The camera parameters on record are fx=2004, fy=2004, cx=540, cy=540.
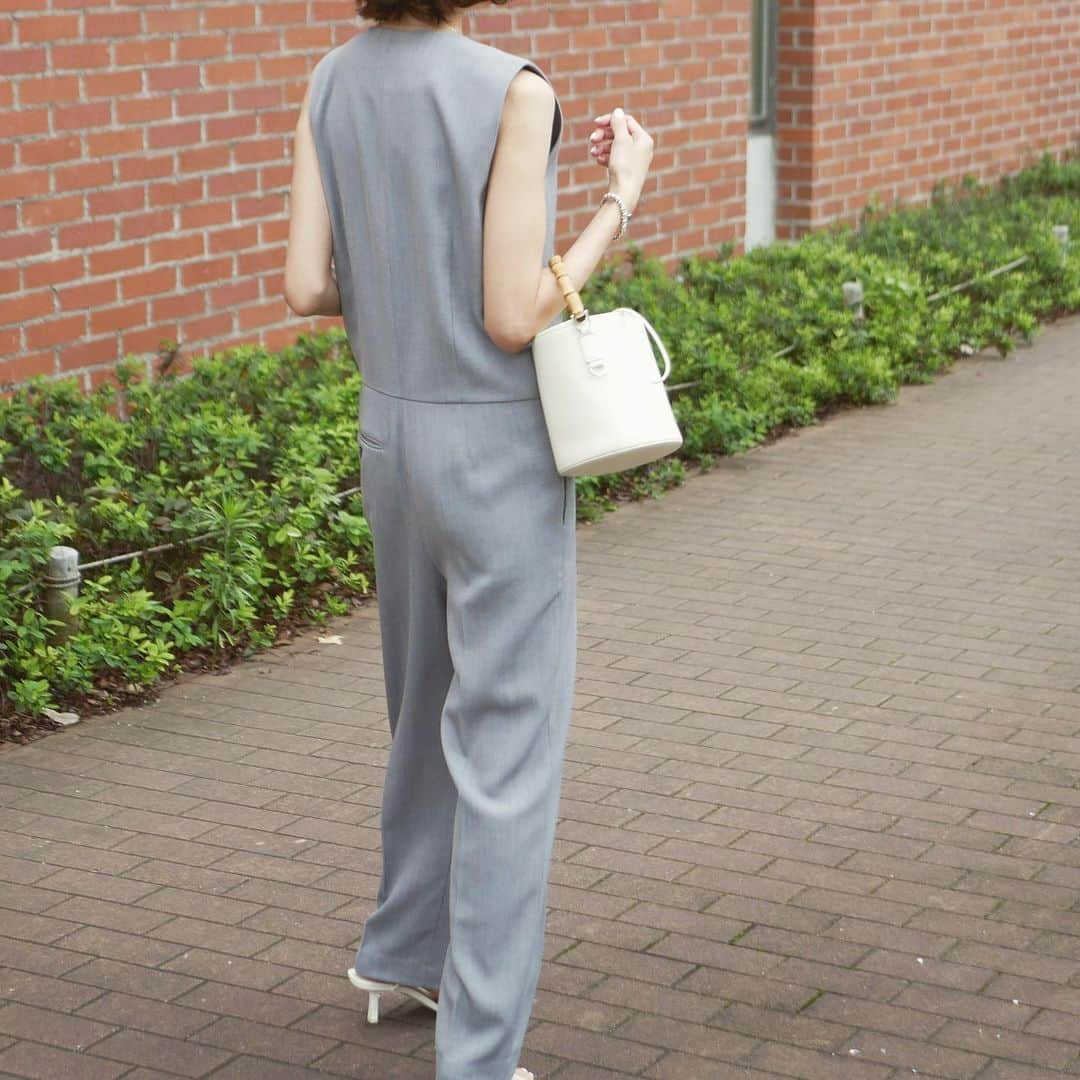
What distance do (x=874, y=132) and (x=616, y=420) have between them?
1063 cm

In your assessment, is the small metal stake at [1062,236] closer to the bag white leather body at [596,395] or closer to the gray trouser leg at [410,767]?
the gray trouser leg at [410,767]

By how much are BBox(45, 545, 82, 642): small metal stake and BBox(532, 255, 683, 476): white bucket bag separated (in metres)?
2.88

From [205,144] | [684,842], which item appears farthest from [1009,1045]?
[205,144]

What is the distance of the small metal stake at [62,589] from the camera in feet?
18.8

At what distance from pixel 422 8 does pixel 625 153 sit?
0.40 metres

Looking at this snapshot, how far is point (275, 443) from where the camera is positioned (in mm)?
6957

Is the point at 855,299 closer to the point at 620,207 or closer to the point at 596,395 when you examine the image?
the point at 620,207

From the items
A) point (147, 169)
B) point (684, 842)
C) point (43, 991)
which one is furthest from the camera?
point (147, 169)

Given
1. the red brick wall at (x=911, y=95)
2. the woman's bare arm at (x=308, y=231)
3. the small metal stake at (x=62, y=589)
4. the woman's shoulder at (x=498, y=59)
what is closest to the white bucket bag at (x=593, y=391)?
the woman's shoulder at (x=498, y=59)

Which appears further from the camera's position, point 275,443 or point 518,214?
point 275,443

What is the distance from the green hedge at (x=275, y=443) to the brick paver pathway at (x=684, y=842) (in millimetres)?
230

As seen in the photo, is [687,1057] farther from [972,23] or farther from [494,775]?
[972,23]

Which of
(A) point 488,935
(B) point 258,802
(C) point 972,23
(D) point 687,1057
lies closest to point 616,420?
(A) point 488,935

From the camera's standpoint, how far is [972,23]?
14.3 meters
